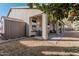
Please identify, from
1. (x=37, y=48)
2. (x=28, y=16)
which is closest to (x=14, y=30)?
(x=28, y=16)

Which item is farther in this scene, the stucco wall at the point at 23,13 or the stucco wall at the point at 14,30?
the stucco wall at the point at 14,30

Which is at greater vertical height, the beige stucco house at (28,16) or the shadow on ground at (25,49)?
the beige stucco house at (28,16)

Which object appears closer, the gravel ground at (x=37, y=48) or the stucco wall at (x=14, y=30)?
the gravel ground at (x=37, y=48)

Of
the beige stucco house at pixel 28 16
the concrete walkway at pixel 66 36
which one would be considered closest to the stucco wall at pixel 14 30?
the beige stucco house at pixel 28 16

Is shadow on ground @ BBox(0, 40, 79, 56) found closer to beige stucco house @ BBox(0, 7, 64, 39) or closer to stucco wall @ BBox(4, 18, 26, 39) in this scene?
stucco wall @ BBox(4, 18, 26, 39)

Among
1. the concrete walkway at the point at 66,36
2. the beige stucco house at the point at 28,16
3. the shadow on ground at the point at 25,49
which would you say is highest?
the beige stucco house at the point at 28,16

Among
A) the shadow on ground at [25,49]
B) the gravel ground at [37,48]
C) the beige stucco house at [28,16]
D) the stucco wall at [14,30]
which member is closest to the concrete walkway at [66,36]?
the gravel ground at [37,48]

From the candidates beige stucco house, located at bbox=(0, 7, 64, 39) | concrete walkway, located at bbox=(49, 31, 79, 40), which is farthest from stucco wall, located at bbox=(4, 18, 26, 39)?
concrete walkway, located at bbox=(49, 31, 79, 40)

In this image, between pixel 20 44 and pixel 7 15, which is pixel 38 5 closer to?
pixel 7 15

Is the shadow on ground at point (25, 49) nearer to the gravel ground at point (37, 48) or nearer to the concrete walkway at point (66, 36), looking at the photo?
the gravel ground at point (37, 48)

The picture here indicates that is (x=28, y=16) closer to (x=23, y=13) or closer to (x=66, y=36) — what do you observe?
(x=23, y=13)

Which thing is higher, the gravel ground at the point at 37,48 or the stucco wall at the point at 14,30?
the stucco wall at the point at 14,30

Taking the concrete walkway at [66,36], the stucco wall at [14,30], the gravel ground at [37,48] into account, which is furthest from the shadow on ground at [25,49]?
the concrete walkway at [66,36]

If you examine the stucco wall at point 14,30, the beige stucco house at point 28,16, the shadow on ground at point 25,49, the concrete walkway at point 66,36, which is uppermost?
the beige stucco house at point 28,16
